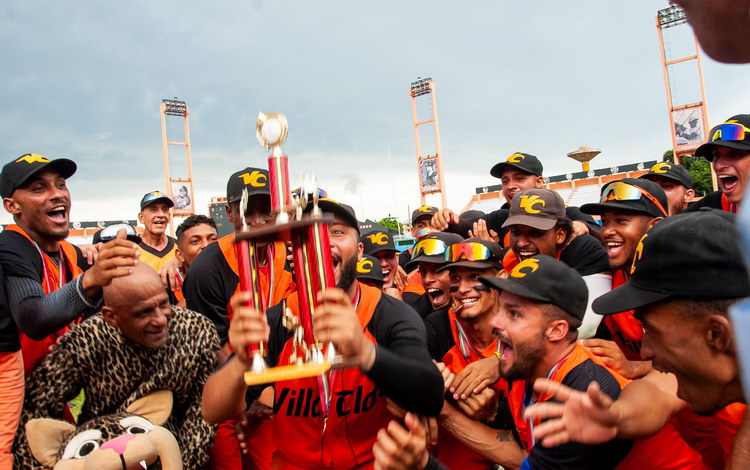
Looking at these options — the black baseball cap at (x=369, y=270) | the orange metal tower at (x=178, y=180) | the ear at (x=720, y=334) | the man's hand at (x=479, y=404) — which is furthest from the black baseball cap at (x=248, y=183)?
the orange metal tower at (x=178, y=180)

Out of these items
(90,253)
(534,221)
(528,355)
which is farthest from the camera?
(90,253)

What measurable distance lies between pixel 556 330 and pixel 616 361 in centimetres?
50

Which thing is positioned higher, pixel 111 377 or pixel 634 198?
pixel 634 198

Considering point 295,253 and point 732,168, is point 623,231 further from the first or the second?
point 295,253

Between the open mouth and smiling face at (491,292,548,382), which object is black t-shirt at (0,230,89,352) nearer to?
the open mouth

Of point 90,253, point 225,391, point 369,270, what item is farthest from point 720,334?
point 90,253

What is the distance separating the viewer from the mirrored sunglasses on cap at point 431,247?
14.7 feet

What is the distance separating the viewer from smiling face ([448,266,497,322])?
3613mm

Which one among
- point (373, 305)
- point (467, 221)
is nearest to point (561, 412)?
point (373, 305)

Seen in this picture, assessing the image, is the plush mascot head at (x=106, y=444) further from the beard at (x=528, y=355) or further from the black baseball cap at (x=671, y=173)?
the black baseball cap at (x=671, y=173)

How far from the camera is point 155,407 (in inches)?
121

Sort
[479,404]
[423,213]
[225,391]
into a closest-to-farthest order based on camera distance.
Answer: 1. [225,391]
2. [479,404]
3. [423,213]

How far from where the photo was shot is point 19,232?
3.44 m

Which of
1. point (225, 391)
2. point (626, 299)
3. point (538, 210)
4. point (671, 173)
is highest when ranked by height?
point (671, 173)
